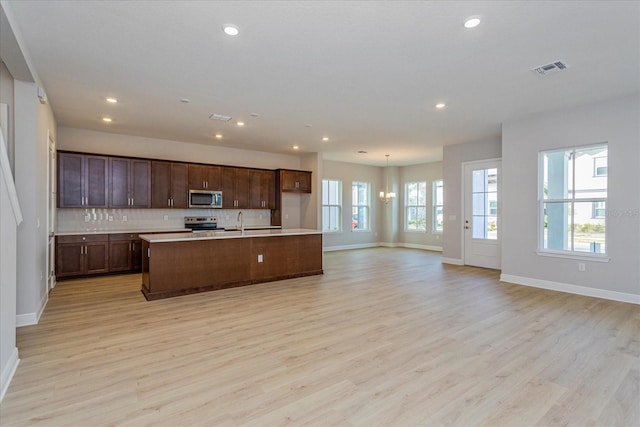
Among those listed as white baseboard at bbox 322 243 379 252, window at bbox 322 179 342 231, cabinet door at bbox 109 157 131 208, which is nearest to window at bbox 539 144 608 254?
white baseboard at bbox 322 243 379 252

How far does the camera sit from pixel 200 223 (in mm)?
7512

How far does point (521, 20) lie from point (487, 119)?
3183 millimetres

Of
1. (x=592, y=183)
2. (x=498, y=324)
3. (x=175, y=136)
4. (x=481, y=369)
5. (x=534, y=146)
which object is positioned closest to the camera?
(x=481, y=369)

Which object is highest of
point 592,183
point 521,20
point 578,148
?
point 521,20

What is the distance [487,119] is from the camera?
18.4ft

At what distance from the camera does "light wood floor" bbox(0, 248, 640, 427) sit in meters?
2.06

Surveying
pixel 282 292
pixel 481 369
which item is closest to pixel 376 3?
pixel 481 369

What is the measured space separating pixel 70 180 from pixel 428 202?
8995 millimetres

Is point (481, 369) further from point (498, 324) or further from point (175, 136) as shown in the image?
point (175, 136)

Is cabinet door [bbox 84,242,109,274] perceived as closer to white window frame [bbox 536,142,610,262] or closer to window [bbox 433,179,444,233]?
white window frame [bbox 536,142,610,262]

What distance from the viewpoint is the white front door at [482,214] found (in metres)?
6.97

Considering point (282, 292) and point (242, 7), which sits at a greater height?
point (242, 7)

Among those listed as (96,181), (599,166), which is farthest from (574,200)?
(96,181)

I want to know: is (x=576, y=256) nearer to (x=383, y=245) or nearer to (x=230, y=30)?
(x=230, y=30)
